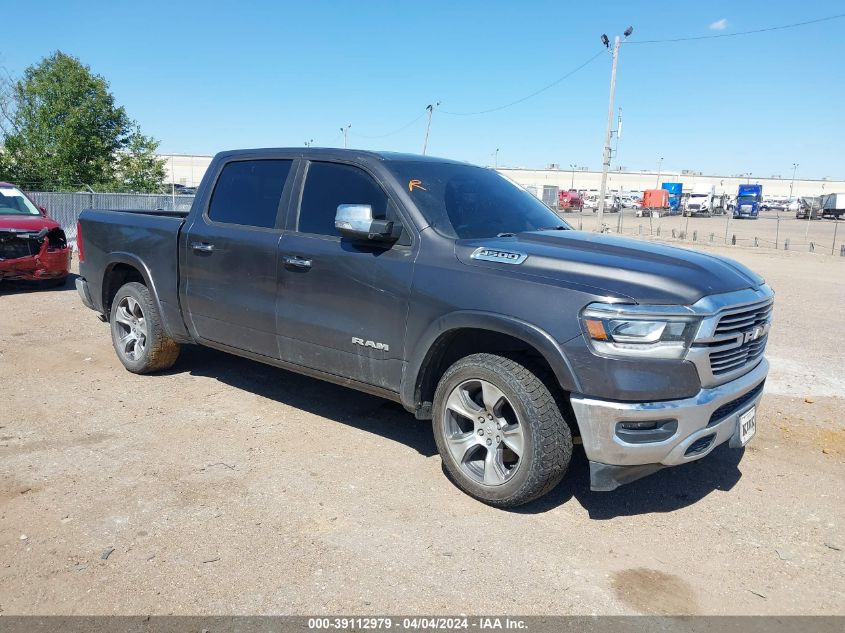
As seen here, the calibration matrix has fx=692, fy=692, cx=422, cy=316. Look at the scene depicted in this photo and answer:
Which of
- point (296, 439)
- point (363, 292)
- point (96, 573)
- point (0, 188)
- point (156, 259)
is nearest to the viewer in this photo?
point (96, 573)

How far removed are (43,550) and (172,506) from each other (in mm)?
658

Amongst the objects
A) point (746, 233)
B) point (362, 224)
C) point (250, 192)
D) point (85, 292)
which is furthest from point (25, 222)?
point (746, 233)

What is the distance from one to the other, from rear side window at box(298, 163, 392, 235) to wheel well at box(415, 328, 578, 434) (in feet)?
3.22

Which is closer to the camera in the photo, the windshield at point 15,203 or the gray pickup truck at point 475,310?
the gray pickup truck at point 475,310

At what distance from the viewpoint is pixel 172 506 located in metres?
3.81

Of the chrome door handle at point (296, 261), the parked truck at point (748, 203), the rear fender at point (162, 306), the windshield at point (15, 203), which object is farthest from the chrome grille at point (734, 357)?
the parked truck at point (748, 203)

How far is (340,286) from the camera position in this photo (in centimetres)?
442

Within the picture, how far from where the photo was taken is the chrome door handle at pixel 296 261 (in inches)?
181

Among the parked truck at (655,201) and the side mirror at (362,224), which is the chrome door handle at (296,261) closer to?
the side mirror at (362,224)

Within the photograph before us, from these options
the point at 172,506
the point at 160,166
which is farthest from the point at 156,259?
the point at 160,166

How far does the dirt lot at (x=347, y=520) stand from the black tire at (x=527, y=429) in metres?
0.17

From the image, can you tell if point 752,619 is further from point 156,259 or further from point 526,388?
point 156,259

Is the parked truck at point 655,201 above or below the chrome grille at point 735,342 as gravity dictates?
above

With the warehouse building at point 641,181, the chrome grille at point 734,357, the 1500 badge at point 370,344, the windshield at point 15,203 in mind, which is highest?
the warehouse building at point 641,181
